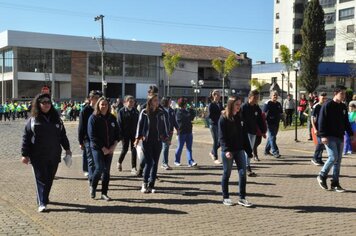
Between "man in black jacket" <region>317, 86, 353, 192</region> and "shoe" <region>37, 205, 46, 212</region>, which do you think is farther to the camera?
"man in black jacket" <region>317, 86, 353, 192</region>

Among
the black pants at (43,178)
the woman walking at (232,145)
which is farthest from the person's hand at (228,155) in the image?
the black pants at (43,178)

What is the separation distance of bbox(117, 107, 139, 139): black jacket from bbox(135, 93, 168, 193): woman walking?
74.2 inches

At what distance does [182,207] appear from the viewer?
25.0 ft

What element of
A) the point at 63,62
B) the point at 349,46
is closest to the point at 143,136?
the point at 63,62

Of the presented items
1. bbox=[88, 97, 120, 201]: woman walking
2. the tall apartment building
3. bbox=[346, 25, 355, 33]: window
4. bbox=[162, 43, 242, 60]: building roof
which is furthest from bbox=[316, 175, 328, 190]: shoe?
bbox=[346, 25, 355, 33]: window

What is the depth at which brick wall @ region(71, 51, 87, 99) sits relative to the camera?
62250 millimetres

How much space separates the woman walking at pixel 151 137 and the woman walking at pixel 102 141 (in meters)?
0.77

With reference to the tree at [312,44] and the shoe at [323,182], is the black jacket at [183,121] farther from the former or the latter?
the tree at [312,44]

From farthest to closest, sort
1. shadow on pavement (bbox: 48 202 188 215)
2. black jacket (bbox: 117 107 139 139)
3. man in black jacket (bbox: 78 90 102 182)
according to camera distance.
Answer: black jacket (bbox: 117 107 139 139), man in black jacket (bbox: 78 90 102 182), shadow on pavement (bbox: 48 202 188 215)

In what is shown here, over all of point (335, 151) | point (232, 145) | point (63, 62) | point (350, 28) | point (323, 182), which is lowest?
point (323, 182)

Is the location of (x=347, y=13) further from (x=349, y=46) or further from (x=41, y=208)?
(x=41, y=208)

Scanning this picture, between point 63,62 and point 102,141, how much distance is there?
183 feet

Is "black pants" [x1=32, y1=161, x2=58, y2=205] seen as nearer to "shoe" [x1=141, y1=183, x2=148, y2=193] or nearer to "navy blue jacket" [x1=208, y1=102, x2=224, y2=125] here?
"shoe" [x1=141, y1=183, x2=148, y2=193]

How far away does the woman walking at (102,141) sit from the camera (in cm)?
791
